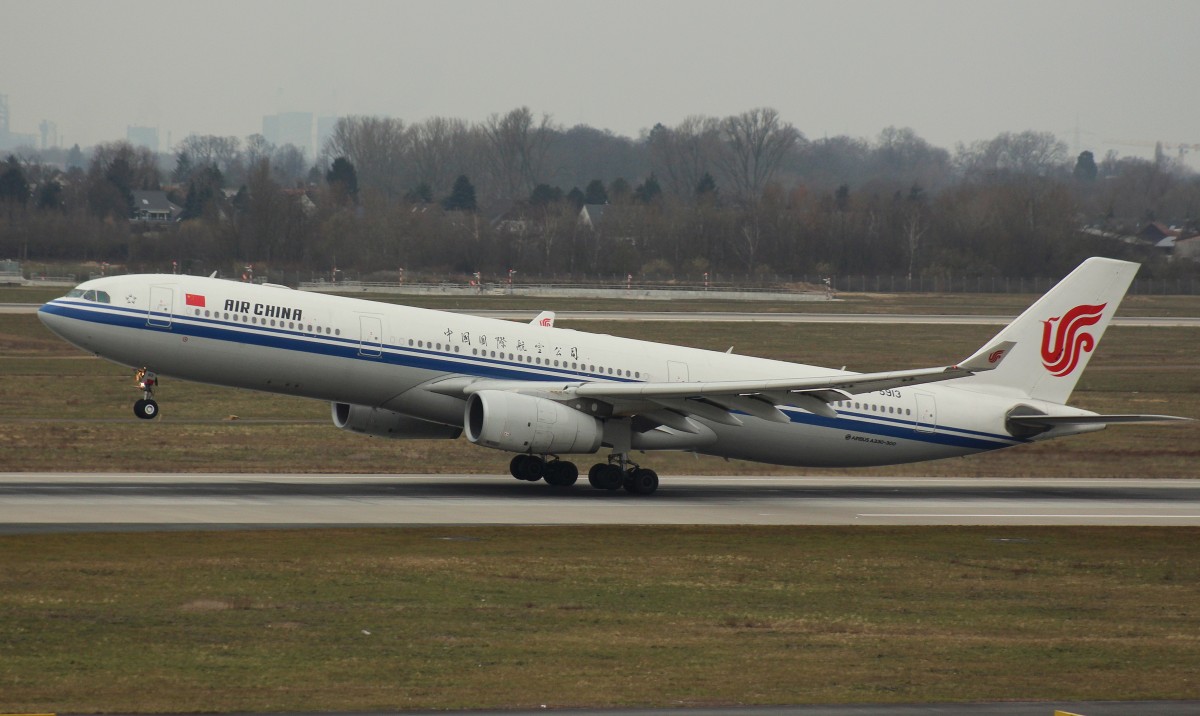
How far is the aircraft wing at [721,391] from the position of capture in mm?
34969

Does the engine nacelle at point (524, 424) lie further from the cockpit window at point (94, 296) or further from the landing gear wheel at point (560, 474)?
the cockpit window at point (94, 296)

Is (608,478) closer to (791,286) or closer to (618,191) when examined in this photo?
(791,286)

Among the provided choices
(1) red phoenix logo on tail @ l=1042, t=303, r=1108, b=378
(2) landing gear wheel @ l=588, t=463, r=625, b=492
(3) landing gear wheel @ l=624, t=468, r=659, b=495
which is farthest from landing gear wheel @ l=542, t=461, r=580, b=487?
(1) red phoenix logo on tail @ l=1042, t=303, r=1108, b=378

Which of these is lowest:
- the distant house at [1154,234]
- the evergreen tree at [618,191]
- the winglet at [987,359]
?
the winglet at [987,359]

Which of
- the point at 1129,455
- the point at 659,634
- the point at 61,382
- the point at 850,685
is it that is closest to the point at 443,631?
the point at 659,634

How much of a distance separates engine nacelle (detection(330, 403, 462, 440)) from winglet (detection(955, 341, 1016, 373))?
1369 centimetres

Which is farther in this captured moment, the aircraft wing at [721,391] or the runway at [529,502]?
the aircraft wing at [721,391]

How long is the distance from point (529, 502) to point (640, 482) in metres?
3.83

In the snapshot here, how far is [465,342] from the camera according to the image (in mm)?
38188

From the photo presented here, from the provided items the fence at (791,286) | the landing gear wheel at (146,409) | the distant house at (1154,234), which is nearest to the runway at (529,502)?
the landing gear wheel at (146,409)

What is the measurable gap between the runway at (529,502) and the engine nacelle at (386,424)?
134cm

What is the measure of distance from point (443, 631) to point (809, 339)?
6219 cm

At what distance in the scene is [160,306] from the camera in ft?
119

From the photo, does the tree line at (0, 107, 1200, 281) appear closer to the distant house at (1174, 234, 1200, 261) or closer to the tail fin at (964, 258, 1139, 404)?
the distant house at (1174, 234, 1200, 261)
